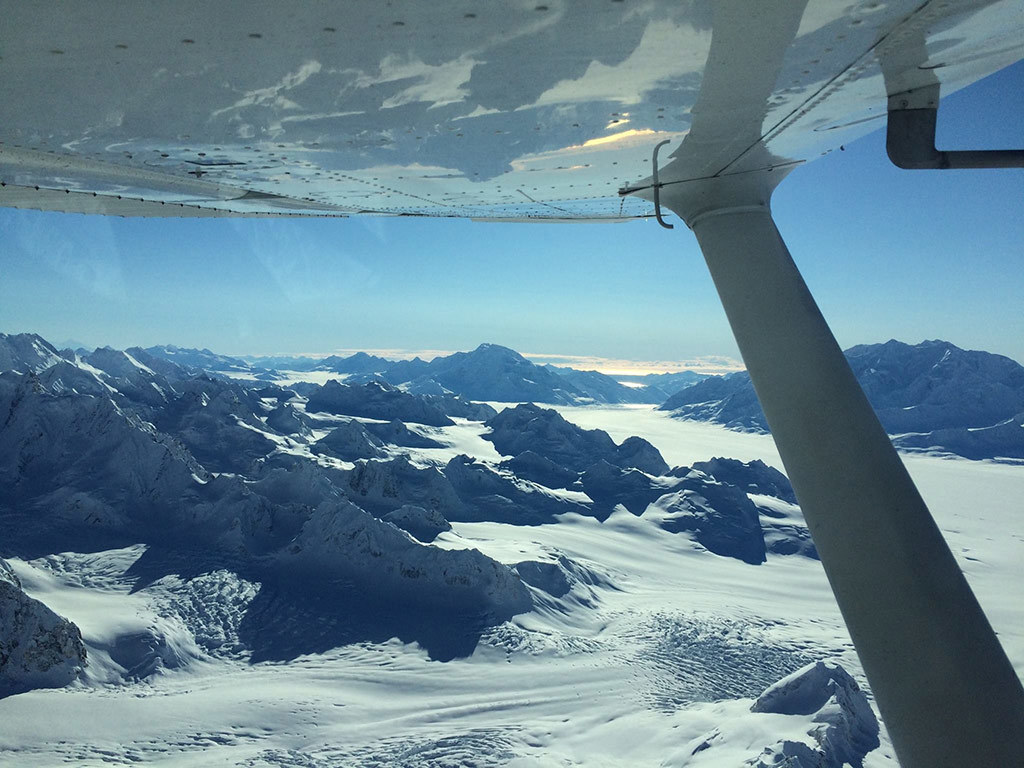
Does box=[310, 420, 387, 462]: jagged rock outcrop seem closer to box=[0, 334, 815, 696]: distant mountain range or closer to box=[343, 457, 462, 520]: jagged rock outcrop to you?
box=[0, 334, 815, 696]: distant mountain range

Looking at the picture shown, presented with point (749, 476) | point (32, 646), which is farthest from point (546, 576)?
point (749, 476)

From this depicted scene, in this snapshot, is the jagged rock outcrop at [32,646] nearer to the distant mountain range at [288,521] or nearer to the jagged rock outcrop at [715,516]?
the distant mountain range at [288,521]

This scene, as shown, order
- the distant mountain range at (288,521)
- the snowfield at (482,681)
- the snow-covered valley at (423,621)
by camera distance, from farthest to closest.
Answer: the distant mountain range at (288,521), the snow-covered valley at (423,621), the snowfield at (482,681)

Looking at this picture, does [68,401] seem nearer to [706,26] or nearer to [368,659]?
[368,659]

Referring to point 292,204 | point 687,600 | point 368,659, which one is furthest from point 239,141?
point 687,600

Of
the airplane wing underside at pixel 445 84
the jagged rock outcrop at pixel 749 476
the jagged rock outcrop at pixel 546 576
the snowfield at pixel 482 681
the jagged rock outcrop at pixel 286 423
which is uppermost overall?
the jagged rock outcrop at pixel 286 423

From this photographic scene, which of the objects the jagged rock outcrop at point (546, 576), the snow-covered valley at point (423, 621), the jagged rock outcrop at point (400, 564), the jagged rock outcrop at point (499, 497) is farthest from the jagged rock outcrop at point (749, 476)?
the jagged rock outcrop at point (400, 564)

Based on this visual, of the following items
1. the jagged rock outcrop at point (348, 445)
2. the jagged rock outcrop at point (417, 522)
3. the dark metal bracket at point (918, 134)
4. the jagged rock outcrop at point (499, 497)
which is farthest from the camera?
the jagged rock outcrop at point (348, 445)
